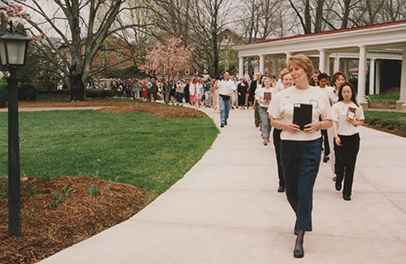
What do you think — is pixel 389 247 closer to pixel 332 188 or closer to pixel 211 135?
pixel 332 188

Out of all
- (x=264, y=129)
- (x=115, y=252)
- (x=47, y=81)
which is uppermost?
(x=47, y=81)

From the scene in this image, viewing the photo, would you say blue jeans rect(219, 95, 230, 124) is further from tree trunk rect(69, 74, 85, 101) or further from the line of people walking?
tree trunk rect(69, 74, 85, 101)

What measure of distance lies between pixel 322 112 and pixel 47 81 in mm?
37256

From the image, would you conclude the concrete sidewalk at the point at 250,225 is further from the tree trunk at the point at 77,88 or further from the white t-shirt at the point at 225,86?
the tree trunk at the point at 77,88

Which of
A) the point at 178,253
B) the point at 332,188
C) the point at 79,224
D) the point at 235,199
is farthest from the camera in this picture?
the point at 332,188

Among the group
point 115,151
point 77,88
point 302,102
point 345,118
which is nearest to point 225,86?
point 115,151

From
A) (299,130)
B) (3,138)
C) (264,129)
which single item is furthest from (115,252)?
(3,138)

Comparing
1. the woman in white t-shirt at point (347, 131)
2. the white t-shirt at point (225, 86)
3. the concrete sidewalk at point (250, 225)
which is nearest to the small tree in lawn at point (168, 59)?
the white t-shirt at point (225, 86)

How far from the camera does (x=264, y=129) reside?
1034 centimetres

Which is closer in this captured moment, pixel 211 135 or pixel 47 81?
pixel 211 135

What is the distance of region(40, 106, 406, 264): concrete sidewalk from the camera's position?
3920mm

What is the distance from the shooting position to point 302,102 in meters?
4.07

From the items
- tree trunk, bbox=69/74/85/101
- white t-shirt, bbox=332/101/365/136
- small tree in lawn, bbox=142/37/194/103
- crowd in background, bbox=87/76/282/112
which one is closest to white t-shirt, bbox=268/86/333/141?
white t-shirt, bbox=332/101/365/136

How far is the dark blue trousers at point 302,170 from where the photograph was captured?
3.97 meters
